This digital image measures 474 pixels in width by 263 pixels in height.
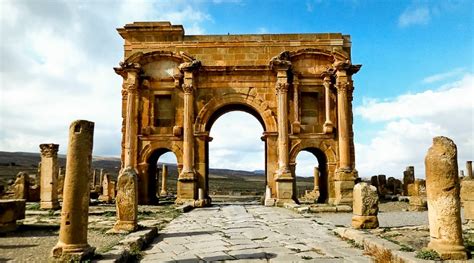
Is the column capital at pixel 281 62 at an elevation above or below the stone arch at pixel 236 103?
above

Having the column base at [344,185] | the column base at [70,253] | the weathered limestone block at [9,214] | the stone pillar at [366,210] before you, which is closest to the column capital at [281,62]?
the column base at [344,185]

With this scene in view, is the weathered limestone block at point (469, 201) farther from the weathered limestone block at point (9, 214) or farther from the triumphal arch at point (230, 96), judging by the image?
the weathered limestone block at point (9, 214)

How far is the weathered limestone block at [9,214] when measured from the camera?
927cm

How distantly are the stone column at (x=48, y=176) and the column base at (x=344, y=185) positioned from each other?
436 inches

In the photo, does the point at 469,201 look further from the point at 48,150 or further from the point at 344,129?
the point at 48,150

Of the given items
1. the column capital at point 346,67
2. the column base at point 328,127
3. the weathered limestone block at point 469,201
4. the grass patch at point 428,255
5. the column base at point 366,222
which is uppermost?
the column capital at point 346,67

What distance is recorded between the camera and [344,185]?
17.1 metres

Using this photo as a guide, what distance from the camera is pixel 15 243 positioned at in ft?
25.4

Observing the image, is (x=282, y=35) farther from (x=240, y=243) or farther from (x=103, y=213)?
(x=240, y=243)

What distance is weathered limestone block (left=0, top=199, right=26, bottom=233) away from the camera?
365 inches

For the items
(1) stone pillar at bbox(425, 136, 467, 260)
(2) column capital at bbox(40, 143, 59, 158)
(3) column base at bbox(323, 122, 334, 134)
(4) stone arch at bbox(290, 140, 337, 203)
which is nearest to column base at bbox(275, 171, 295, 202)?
(4) stone arch at bbox(290, 140, 337, 203)

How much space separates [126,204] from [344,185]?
1085cm

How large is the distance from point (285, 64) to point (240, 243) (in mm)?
11707

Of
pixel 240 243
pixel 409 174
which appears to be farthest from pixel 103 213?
pixel 409 174
